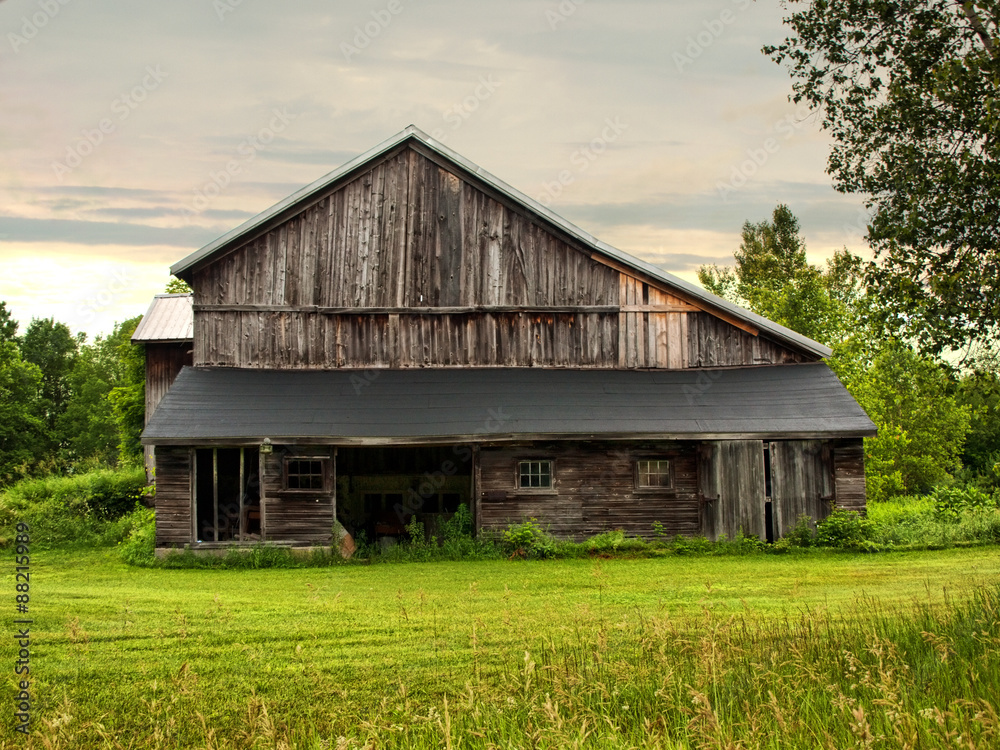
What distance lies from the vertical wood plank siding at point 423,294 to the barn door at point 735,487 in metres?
3.13

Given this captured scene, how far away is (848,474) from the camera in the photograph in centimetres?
2023

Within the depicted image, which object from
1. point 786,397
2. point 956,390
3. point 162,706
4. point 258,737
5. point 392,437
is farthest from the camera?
point 786,397

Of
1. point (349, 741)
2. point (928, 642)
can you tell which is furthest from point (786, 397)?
point (349, 741)

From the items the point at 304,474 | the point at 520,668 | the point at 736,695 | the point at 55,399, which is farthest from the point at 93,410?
the point at 736,695

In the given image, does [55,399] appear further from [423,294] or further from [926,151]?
[926,151]

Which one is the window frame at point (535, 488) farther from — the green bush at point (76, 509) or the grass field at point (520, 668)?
the green bush at point (76, 509)

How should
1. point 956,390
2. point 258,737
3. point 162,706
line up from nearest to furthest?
point 258,737, point 162,706, point 956,390

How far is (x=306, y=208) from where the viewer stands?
2214cm

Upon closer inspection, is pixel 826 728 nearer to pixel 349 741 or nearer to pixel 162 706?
pixel 349 741

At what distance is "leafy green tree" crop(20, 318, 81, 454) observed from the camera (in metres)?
70.8

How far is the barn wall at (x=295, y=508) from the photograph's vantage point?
63.9 feet

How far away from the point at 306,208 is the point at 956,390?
48.1 feet

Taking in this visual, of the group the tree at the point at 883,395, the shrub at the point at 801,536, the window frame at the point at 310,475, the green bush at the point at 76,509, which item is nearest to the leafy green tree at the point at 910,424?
the tree at the point at 883,395

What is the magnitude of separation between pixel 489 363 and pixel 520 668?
49.1 feet
